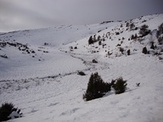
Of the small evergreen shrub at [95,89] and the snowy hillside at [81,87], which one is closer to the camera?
the snowy hillside at [81,87]

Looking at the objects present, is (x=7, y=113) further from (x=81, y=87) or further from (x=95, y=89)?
(x=81, y=87)

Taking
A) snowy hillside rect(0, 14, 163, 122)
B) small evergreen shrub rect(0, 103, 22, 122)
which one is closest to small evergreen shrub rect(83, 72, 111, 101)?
snowy hillside rect(0, 14, 163, 122)

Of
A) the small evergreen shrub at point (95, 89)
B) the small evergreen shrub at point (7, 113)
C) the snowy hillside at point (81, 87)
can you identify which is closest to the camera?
the snowy hillside at point (81, 87)

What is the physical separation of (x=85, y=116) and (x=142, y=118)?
1.78m

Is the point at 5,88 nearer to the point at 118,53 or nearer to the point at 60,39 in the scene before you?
the point at 118,53

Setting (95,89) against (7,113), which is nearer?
(7,113)

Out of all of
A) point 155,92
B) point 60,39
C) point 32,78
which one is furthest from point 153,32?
point 60,39

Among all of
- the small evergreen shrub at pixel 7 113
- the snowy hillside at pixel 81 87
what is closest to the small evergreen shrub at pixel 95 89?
the snowy hillside at pixel 81 87

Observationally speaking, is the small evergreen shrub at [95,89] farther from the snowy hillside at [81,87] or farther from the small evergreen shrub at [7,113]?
the small evergreen shrub at [7,113]

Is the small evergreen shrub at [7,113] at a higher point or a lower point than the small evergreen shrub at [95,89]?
lower

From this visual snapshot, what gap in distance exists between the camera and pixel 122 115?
484cm

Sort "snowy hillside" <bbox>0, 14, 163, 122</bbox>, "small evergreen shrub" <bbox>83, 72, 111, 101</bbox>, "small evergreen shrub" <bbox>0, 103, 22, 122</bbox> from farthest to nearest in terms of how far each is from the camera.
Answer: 1. "small evergreen shrub" <bbox>83, 72, 111, 101</bbox>
2. "small evergreen shrub" <bbox>0, 103, 22, 122</bbox>
3. "snowy hillside" <bbox>0, 14, 163, 122</bbox>

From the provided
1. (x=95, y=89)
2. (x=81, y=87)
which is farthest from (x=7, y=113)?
(x=81, y=87)

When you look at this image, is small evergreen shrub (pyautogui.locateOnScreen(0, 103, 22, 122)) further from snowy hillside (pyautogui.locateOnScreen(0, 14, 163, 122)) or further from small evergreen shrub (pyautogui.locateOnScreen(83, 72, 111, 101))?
small evergreen shrub (pyautogui.locateOnScreen(83, 72, 111, 101))
